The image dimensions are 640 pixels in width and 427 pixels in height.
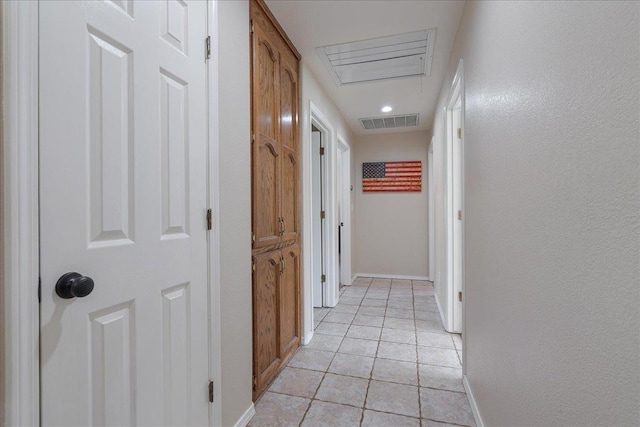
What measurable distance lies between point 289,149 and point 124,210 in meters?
1.55

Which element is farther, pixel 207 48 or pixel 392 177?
pixel 392 177

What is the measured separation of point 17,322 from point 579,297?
131cm

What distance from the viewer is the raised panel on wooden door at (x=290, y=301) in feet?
7.49

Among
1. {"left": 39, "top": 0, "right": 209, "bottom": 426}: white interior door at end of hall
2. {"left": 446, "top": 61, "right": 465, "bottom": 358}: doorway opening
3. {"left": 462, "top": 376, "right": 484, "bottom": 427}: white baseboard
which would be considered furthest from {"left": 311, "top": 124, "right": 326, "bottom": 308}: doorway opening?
{"left": 39, "top": 0, "right": 209, "bottom": 426}: white interior door at end of hall

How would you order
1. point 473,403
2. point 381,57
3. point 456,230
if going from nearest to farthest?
point 473,403
point 381,57
point 456,230

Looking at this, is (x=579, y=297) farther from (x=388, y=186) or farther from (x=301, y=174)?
(x=388, y=186)

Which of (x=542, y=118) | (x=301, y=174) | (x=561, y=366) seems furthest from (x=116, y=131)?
(x=301, y=174)

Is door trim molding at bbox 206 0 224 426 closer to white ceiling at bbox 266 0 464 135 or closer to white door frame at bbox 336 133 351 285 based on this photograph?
white ceiling at bbox 266 0 464 135

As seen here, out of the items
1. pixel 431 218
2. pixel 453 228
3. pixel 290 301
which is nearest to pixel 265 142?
pixel 290 301

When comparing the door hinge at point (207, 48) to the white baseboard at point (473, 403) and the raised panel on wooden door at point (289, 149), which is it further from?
the white baseboard at point (473, 403)

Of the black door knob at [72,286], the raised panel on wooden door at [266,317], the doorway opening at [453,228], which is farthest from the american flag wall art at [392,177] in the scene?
the black door knob at [72,286]

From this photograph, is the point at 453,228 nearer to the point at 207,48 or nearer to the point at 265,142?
the point at 265,142

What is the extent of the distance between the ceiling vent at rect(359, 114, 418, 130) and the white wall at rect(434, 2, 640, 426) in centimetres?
290

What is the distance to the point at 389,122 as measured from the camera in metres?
4.57
